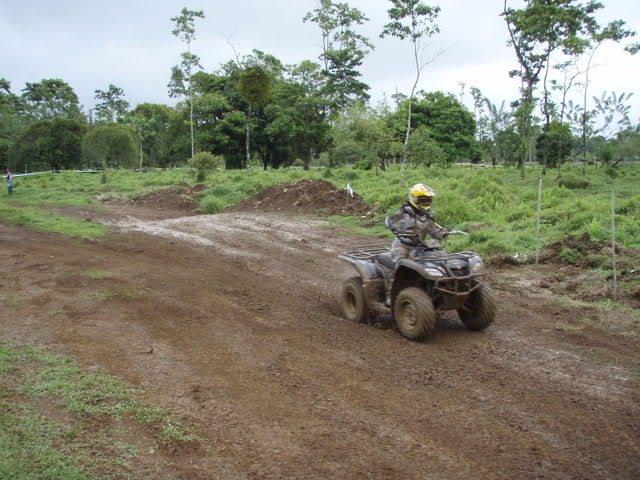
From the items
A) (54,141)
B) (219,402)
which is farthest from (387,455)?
(54,141)

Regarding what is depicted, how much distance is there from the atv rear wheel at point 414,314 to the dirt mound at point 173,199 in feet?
59.4

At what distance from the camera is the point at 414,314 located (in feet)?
21.5

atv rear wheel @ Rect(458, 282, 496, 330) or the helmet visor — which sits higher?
the helmet visor

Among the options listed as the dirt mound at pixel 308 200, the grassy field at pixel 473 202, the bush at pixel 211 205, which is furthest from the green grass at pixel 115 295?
the bush at pixel 211 205

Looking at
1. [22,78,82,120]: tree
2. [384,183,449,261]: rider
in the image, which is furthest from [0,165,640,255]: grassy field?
[22,78,82,120]: tree

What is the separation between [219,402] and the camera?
4914 mm

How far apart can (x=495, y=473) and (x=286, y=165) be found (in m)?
56.0

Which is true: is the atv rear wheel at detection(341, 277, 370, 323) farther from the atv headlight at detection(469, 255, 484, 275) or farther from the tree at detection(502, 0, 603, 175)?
the tree at detection(502, 0, 603, 175)

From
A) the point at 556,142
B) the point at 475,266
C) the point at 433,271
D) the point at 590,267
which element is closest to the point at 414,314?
the point at 433,271

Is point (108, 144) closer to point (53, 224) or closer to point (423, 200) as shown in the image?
point (53, 224)

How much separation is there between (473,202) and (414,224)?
464 inches

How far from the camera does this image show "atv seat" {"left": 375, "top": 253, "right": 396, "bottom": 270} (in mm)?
7371

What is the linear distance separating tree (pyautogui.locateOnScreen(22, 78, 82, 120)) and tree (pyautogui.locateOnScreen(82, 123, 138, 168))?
34826 mm

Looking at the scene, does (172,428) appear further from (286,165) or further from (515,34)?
(286,165)
